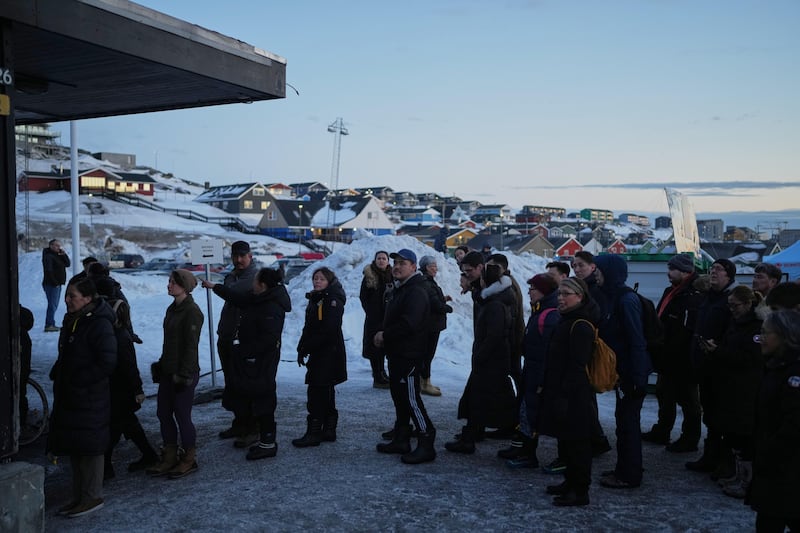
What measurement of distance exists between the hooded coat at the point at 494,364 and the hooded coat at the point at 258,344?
1827 mm

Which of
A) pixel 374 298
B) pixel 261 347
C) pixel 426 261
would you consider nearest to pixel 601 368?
pixel 261 347

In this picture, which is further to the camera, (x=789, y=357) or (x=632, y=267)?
(x=632, y=267)

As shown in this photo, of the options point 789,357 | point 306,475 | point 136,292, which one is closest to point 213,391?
point 306,475

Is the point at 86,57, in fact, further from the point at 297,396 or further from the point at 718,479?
the point at 718,479

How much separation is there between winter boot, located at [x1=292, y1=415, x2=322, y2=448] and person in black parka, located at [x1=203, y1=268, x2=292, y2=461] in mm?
443

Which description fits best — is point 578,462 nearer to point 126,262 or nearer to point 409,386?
point 409,386

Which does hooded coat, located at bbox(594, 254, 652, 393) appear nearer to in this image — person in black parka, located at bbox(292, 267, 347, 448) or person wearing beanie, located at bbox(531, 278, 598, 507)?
person wearing beanie, located at bbox(531, 278, 598, 507)

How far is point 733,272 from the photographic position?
19.9 feet

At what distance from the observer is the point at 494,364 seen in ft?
20.5

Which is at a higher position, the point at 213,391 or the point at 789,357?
the point at 789,357

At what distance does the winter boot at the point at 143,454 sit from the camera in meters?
6.13

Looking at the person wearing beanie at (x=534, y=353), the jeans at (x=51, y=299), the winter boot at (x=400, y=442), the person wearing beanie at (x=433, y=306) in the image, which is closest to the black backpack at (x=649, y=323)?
the person wearing beanie at (x=534, y=353)

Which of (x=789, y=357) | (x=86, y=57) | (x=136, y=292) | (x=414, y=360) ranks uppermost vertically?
(x=86, y=57)

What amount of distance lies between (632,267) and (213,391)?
24.9 ft
